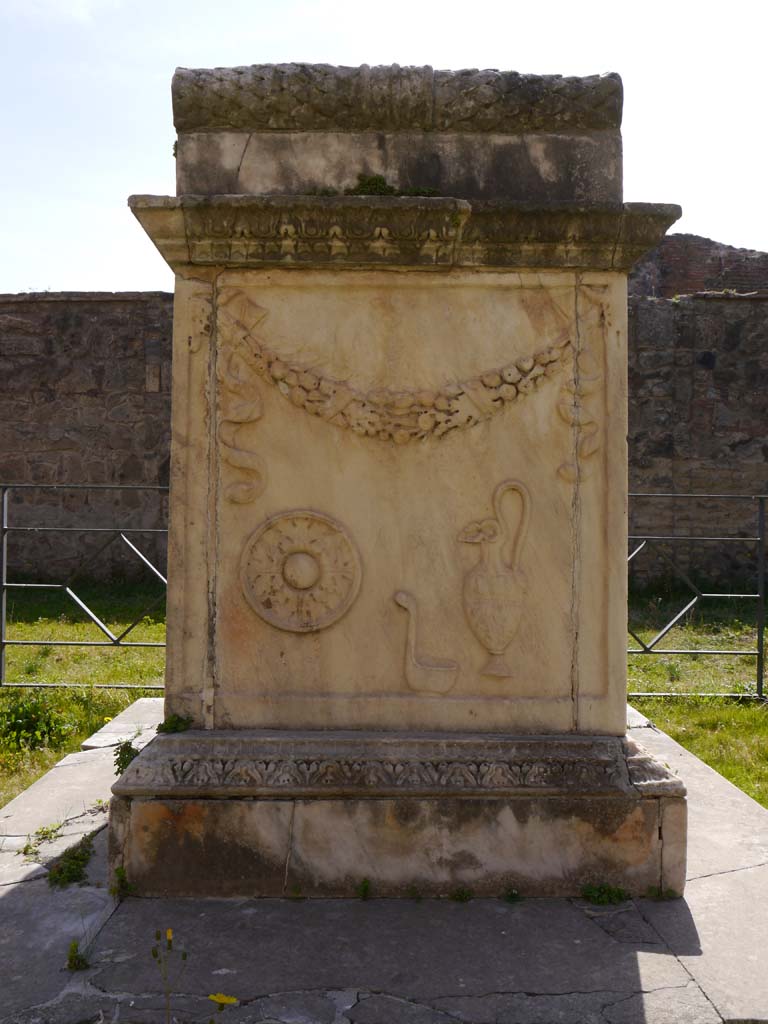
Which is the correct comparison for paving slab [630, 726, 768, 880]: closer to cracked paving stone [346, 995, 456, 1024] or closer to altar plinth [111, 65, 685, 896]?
altar plinth [111, 65, 685, 896]

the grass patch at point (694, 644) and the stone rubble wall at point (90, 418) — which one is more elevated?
the stone rubble wall at point (90, 418)

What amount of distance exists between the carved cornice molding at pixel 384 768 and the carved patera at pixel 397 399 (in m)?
0.88

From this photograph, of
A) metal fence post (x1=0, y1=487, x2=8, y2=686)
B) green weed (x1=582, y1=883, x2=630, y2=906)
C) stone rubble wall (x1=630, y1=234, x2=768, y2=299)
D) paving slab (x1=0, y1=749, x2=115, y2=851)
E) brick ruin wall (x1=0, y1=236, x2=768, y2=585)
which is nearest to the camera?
green weed (x1=582, y1=883, x2=630, y2=906)

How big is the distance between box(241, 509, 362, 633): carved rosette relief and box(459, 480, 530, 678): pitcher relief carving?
339 mm

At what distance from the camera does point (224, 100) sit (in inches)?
105

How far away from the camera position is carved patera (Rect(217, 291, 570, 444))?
268cm

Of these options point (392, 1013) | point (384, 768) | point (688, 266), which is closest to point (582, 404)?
point (384, 768)

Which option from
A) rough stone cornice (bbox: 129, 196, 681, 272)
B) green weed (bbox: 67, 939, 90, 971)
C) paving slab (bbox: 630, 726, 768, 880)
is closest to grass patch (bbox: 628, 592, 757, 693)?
paving slab (bbox: 630, 726, 768, 880)

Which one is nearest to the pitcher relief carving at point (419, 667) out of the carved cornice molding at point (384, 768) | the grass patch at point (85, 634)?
the carved cornice molding at point (384, 768)

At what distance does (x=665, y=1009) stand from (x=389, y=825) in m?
0.83

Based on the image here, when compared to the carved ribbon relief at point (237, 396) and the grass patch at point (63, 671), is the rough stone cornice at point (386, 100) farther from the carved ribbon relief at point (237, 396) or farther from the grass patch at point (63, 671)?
the grass patch at point (63, 671)

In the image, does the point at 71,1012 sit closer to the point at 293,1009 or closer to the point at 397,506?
the point at 293,1009

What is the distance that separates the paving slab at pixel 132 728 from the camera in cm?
403

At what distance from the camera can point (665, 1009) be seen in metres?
2.01
